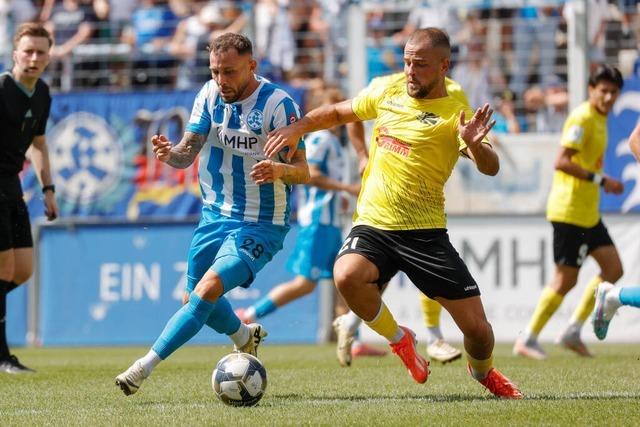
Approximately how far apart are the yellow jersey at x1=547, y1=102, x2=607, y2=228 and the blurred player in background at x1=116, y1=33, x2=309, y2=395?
436 centimetres

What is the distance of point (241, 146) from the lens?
26.9 ft

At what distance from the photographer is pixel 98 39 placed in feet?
60.9

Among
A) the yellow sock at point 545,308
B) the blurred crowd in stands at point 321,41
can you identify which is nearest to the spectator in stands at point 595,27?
the blurred crowd in stands at point 321,41

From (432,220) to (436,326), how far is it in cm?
350

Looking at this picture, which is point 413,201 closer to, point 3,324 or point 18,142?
point 18,142

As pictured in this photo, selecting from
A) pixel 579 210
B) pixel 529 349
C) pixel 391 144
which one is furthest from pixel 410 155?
pixel 529 349

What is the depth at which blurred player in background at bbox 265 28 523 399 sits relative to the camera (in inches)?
299

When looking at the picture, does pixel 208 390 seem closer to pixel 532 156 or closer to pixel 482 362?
pixel 482 362

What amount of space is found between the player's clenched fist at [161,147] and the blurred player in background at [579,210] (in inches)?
199

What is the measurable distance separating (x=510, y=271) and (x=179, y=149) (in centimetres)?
799

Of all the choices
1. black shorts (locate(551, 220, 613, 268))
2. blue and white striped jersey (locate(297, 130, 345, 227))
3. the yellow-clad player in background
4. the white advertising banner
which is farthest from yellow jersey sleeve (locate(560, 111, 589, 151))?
the white advertising banner

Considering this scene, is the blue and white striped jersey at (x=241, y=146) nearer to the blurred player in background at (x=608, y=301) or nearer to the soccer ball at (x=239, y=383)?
the soccer ball at (x=239, y=383)

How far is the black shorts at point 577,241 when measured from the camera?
1194 cm

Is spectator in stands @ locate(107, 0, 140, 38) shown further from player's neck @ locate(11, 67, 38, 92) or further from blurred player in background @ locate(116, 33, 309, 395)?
blurred player in background @ locate(116, 33, 309, 395)
